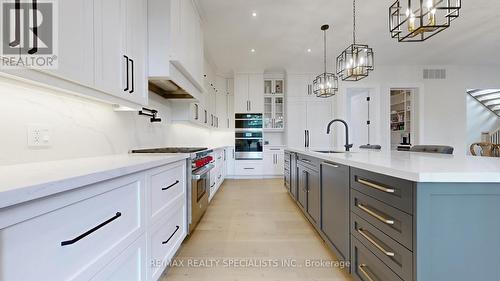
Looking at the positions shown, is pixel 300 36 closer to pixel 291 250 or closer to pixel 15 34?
pixel 291 250

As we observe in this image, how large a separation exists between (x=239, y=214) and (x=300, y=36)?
10.7 ft

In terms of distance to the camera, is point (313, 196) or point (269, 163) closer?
point (313, 196)

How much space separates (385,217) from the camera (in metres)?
1.22

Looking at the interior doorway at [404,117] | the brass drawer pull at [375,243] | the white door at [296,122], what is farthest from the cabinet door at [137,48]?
the interior doorway at [404,117]

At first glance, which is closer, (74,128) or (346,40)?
(74,128)

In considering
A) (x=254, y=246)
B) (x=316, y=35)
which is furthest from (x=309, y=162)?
(x=316, y=35)

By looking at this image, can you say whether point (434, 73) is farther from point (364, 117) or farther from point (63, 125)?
point (63, 125)

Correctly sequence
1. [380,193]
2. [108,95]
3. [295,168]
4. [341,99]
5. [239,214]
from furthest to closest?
[341,99], [295,168], [239,214], [108,95], [380,193]

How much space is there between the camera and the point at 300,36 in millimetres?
4383

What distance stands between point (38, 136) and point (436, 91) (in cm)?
785

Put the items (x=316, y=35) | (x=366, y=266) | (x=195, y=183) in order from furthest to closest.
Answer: (x=316, y=35)
(x=195, y=183)
(x=366, y=266)

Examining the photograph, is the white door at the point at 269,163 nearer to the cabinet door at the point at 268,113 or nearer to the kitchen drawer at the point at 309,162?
the cabinet door at the point at 268,113

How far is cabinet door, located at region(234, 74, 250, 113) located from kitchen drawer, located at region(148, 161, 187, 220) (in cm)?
438

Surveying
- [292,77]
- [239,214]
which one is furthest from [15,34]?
[292,77]
